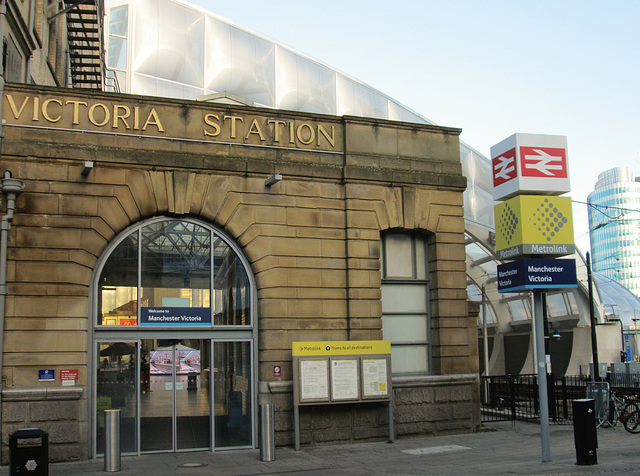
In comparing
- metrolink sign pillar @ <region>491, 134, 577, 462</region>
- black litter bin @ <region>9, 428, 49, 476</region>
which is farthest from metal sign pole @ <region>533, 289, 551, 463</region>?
black litter bin @ <region>9, 428, 49, 476</region>

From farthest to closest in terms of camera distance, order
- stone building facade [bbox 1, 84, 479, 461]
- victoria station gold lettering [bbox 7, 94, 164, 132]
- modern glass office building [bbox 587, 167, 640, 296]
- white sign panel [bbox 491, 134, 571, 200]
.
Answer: modern glass office building [bbox 587, 167, 640, 296]
victoria station gold lettering [bbox 7, 94, 164, 132]
stone building facade [bbox 1, 84, 479, 461]
white sign panel [bbox 491, 134, 571, 200]

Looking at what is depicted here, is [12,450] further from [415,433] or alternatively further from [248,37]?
[248,37]

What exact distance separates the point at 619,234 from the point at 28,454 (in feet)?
648

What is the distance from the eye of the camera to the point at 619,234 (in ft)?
616

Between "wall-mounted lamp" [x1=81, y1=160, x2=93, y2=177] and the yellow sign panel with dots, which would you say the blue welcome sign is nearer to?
"wall-mounted lamp" [x1=81, y1=160, x2=93, y2=177]

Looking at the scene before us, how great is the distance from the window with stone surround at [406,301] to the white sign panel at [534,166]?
4.36 m

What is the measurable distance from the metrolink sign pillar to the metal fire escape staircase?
15.3 m

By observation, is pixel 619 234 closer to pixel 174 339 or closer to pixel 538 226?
pixel 538 226

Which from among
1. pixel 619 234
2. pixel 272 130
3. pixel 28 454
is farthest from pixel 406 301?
pixel 619 234

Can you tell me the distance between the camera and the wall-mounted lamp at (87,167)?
14.3 metres

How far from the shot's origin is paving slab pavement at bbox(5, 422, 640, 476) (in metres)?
12.5

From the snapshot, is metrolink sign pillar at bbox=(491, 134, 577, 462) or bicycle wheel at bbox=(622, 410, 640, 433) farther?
bicycle wheel at bbox=(622, 410, 640, 433)

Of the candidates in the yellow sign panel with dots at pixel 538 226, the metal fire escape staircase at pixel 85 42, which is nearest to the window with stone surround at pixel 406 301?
the yellow sign panel with dots at pixel 538 226

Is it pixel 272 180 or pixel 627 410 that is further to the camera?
pixel 627 410
